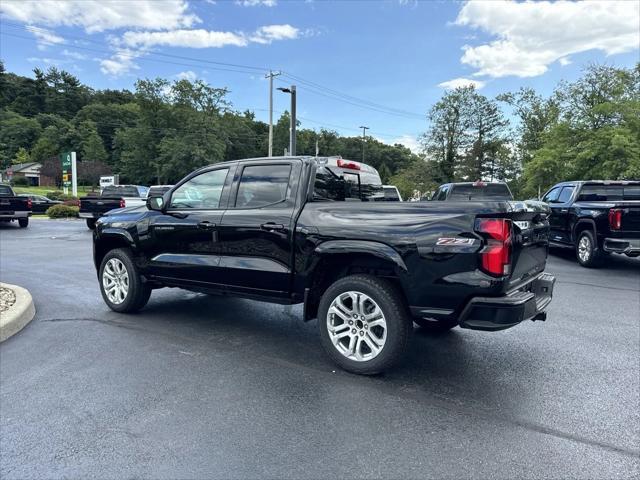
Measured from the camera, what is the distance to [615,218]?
8.85m

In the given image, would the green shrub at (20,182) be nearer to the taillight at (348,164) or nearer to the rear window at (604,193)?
the rear window at (604,193)

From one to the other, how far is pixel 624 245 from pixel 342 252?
25.0 ft

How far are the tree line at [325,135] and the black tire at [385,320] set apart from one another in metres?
17.2

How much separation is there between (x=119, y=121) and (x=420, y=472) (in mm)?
96527

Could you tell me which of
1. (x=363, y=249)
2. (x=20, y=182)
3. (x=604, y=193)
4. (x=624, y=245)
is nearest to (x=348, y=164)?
(x=363, y=249)

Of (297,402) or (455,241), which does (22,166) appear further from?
(455,241)

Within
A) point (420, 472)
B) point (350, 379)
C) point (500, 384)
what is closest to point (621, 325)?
point (500, 384)

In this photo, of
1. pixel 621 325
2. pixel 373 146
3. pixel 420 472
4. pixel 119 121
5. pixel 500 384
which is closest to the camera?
pixel 420 472

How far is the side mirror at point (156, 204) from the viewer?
5.24 metres

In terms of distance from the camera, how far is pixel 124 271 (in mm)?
5621

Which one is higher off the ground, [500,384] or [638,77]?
[638,77]

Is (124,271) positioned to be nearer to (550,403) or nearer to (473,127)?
(550,403)

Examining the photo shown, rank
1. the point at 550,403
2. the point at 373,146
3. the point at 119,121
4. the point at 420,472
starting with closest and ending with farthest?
1. the point at 420,472
2. the point at 550,403
3. the point at 119,121
4. the point at 373,146

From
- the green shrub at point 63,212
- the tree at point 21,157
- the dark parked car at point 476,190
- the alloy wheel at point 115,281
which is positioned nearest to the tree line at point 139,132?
the tree at point 21,157
